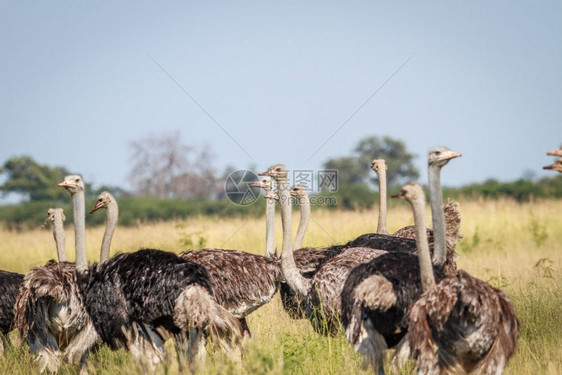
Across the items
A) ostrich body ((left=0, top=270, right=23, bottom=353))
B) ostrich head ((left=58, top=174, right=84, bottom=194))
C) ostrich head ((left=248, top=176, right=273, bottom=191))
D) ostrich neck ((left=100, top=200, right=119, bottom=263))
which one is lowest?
ostrich body ((left=0, top=270, right=23, bottom=353))

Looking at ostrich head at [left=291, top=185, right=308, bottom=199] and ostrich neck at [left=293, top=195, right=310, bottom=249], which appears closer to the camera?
ostrich neck at [left=293, top=195, right=310, bottom=249]

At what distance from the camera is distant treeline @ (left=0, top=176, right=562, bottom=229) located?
100 ft

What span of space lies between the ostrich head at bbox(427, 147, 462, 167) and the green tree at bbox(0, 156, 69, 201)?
34896 mm

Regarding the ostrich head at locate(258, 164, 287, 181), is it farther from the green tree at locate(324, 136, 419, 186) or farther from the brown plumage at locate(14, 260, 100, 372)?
the green tree at locate(324, 136, 419, 186)

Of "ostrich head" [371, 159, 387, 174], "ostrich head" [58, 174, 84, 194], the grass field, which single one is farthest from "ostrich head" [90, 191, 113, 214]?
"ostrich head" [371, 159, 387, 174]

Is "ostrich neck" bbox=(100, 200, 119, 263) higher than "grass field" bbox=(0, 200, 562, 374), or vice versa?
"ostrich neck" bbox=(100, 200, 119, 263)

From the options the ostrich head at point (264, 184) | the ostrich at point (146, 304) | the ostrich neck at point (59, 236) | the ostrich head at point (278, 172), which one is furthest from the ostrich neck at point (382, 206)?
the ostrich at point (146, 304)

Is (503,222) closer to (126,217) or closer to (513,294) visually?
(513,294)

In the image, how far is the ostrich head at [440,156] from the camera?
5.91 metres

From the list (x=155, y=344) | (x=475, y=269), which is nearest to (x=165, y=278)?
(x=155, y=344)

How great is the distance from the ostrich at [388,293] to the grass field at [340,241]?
440 mm

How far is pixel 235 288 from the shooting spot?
744cm

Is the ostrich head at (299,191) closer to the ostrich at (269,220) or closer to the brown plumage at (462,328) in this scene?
the ostrich at (269,220)

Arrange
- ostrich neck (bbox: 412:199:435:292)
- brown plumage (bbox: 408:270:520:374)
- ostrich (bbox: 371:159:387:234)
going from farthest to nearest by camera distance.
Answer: ostrich (bbox: 371:159:387:234), ostrich neck (bbox: 412:199:435:292), brown plumage (bbox: 408:270:520:374)
